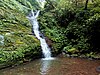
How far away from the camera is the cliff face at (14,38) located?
1332cm

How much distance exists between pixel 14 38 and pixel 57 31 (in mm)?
5411

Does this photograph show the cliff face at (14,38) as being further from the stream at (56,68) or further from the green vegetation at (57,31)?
the stream at (56,68)

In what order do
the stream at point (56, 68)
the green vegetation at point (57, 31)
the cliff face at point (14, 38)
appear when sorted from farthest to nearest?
1. the green vegetation at point (57, 31)
2. the cliff face at point (14, 38)
3. the stream at point (56, 68)

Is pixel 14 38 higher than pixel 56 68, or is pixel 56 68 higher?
pixel 14 38

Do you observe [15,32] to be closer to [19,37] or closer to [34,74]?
[19,37]

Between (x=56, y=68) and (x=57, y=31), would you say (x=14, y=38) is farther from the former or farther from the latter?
(x=57, y=31)

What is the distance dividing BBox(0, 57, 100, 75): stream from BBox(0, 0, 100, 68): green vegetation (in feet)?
3.23

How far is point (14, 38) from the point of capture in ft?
49.6

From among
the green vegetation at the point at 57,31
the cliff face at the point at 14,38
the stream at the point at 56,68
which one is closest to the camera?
the stream at the point at 56,68

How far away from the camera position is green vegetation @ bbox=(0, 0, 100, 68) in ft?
47.0

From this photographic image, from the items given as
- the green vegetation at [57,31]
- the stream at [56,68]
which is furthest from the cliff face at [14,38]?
the stream at [56,68]

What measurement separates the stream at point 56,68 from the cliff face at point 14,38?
0.88 metres

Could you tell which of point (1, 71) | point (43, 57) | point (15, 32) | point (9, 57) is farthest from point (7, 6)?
point (1, 71)

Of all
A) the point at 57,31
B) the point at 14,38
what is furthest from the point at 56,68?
the point at 57,31
